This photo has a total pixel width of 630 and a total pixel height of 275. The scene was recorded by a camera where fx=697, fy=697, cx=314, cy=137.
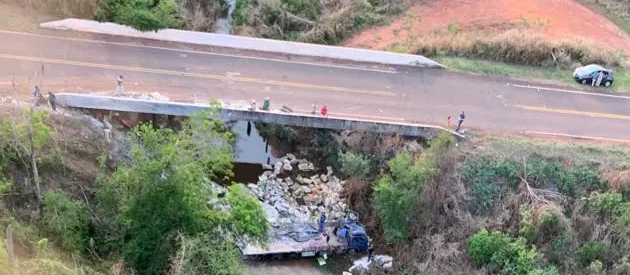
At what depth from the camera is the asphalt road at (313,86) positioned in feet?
101

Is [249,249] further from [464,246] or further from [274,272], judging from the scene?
[464,246]

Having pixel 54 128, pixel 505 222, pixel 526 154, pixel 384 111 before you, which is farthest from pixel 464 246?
pixel 54 128

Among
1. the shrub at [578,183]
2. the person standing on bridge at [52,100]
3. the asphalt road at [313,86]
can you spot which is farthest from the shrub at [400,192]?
the person standing on bridge at [52,100]

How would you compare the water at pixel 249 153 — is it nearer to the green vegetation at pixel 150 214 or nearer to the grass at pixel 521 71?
the green vegetation at pixel 150 214

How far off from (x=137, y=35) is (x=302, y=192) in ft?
35.7

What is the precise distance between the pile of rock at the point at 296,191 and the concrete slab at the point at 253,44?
5.34m

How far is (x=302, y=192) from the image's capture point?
32000mm

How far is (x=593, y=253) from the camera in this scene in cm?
2730

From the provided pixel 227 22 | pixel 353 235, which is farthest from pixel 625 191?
pixel 227 22

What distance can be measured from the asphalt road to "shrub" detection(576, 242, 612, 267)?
19.5 feet

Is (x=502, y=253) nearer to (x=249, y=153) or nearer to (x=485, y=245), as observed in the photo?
(x=485, y=245)

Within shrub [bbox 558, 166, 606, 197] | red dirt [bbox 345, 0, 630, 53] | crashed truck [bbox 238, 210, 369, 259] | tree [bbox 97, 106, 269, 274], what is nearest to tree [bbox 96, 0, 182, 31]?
red dirt [bbox 345, 0, 630, 53]

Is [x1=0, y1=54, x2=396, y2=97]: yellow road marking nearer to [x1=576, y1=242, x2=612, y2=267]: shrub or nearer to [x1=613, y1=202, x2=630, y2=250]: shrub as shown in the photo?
[x1=576, y1=242, x2=612, y2=267]: shrub

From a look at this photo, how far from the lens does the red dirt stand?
38156mm
